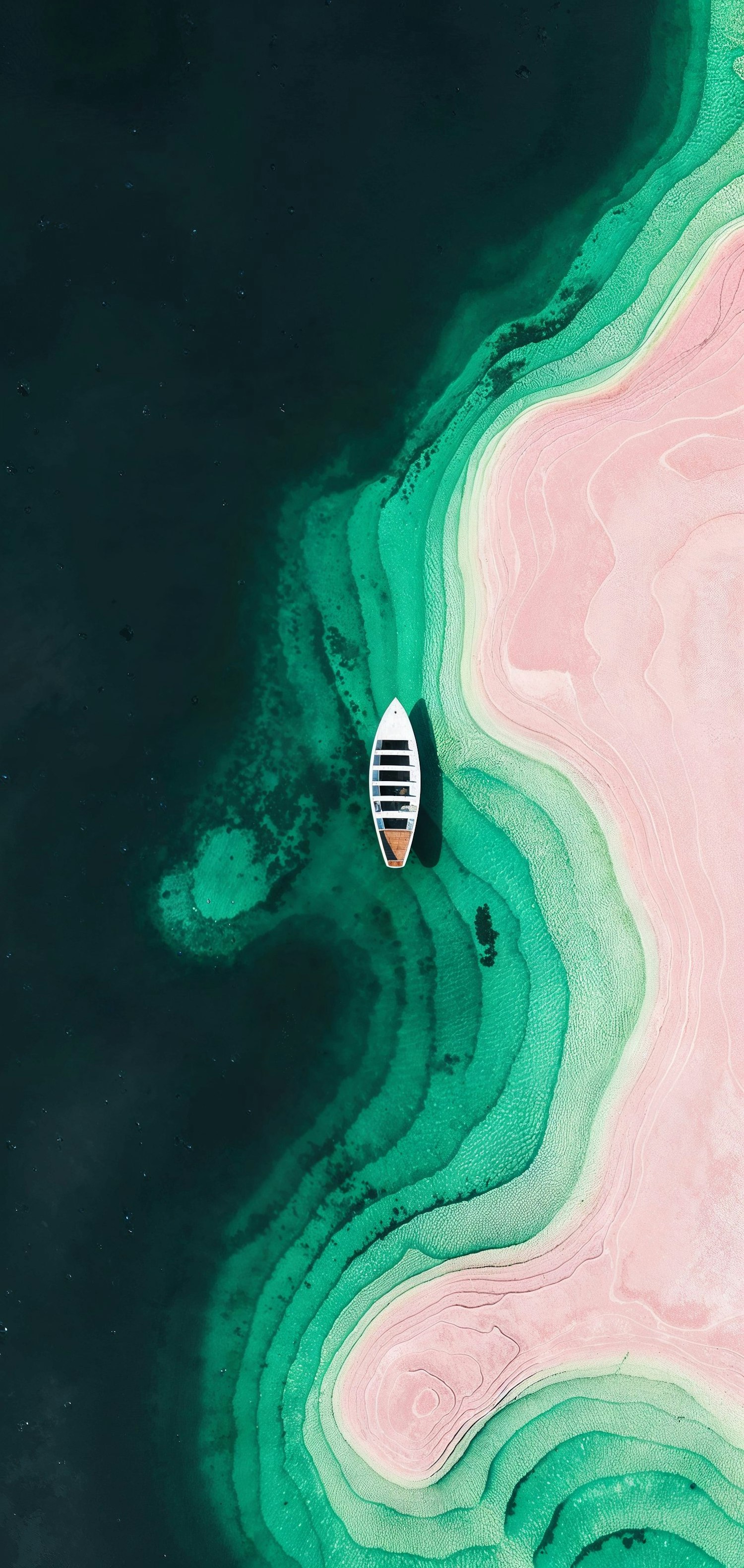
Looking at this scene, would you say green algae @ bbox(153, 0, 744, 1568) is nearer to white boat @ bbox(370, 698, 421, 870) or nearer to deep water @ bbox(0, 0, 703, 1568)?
deep water @ bbox(0, 0, 703, 1568)

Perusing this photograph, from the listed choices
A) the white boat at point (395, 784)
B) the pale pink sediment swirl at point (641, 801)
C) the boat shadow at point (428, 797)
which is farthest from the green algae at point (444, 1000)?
the white boat at point (395, 784)

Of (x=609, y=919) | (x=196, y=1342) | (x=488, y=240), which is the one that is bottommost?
(x=196, y=1342)

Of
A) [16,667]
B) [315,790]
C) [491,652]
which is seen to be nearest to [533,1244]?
[315,790]

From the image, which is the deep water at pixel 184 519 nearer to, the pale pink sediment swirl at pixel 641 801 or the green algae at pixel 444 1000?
the green algae at pixel 444 1000

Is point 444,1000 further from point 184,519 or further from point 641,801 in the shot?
point 184,519

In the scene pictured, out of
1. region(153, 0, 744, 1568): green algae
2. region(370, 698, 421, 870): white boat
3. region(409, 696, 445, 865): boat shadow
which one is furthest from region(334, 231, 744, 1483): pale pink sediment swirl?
region(370, 698, 421, 870): white boat

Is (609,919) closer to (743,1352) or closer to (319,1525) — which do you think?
(743,1352)
